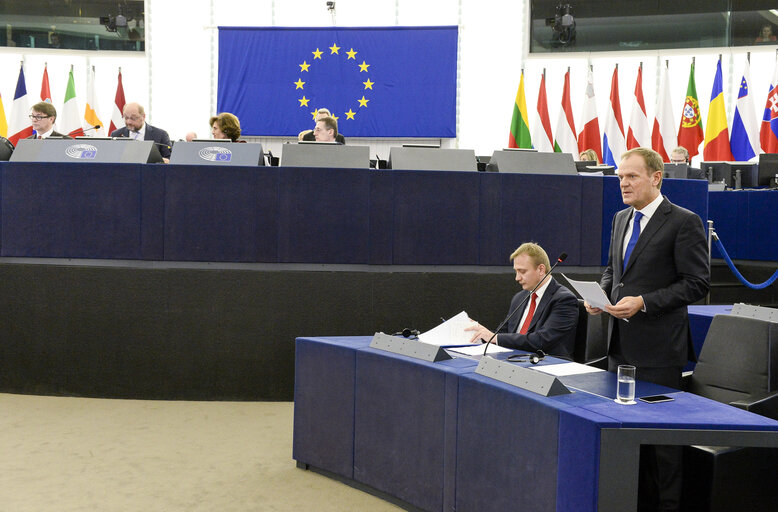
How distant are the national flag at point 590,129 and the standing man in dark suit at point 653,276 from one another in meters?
8.53

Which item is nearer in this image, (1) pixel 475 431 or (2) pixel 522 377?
(2) pixel 522 377

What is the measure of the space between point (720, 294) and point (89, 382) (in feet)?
18.6

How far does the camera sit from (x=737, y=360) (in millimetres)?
3529

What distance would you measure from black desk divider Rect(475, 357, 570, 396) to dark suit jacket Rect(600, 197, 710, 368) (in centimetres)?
57

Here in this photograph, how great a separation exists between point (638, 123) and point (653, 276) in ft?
28.5

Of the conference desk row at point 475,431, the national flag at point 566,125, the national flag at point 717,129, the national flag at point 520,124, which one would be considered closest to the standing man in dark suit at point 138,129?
the conference desk row at point 475,431

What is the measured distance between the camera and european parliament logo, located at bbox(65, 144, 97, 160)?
5.93 meters

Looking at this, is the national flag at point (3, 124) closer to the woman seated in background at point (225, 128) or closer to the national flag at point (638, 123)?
the woman seated in background at point (225, 128)

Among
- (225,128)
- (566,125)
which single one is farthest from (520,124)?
(225,128)

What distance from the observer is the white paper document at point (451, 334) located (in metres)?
3.91

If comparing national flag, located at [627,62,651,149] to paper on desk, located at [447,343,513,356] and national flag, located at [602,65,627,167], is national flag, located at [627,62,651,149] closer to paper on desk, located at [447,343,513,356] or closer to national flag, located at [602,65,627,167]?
national flag, located at [602,65,627,167]

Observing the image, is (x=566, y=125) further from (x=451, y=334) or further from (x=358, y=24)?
(x=451, y=334)

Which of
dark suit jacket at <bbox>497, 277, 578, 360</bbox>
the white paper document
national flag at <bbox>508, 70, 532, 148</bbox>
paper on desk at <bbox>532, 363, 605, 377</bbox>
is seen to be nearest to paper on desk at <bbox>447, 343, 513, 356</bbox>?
the white paper document

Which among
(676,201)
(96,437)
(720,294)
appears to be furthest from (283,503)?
(720,294)
